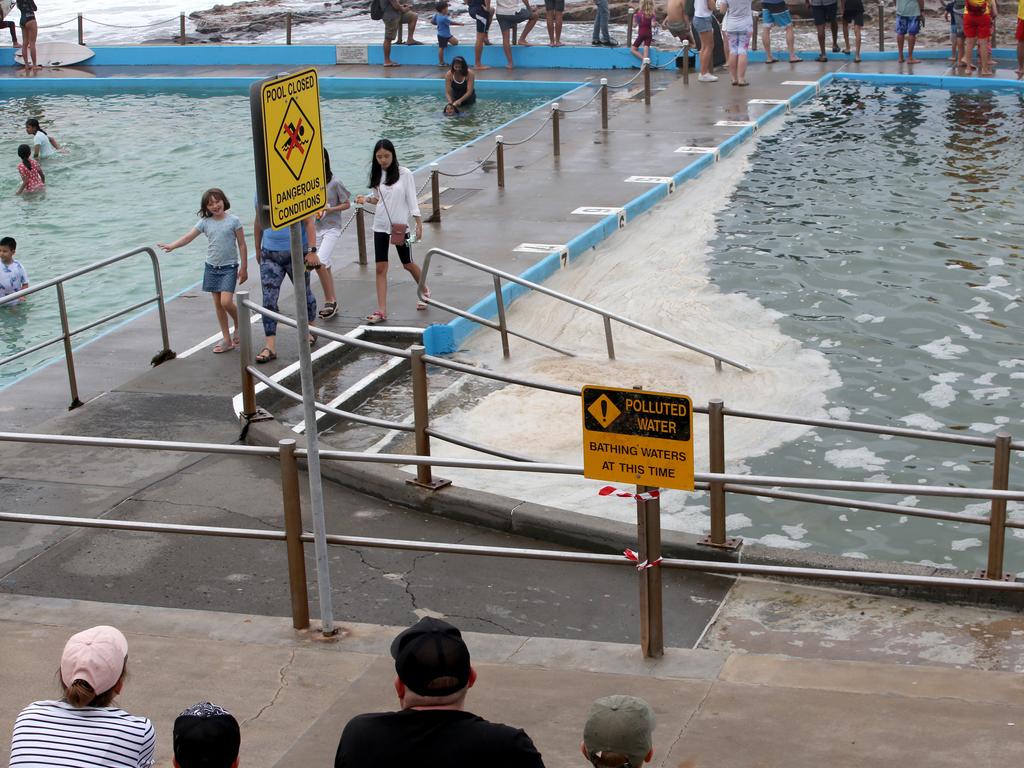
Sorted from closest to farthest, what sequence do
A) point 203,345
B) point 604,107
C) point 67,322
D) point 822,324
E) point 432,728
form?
point 432,728 < point 67,322 < point 203,345 < point 822,324 < point 604,107

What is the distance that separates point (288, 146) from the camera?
632cm

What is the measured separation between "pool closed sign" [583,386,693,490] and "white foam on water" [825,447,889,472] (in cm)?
529

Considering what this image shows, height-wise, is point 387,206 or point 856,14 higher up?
point 856,14

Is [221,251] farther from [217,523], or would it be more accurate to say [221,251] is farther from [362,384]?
[217,523]

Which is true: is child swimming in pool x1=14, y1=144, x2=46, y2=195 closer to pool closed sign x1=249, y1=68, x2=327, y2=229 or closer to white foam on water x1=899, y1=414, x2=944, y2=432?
white foam on water x1=899, y1=414, x2=944, y2=432

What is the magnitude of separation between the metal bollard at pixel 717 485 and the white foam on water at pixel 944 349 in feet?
18.9

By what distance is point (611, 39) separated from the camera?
31.7 m

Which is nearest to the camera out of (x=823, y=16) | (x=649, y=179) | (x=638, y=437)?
(x=638, y=437)

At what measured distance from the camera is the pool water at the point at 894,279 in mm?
10750

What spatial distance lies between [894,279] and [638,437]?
10539 mm

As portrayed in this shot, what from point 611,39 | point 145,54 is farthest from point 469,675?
point 145,54

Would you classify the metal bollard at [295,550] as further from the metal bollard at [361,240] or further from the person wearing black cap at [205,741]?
the metal bollard at [361,240]

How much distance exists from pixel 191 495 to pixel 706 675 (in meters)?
4.53

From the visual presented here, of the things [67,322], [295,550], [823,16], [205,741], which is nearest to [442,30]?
[823,16]
